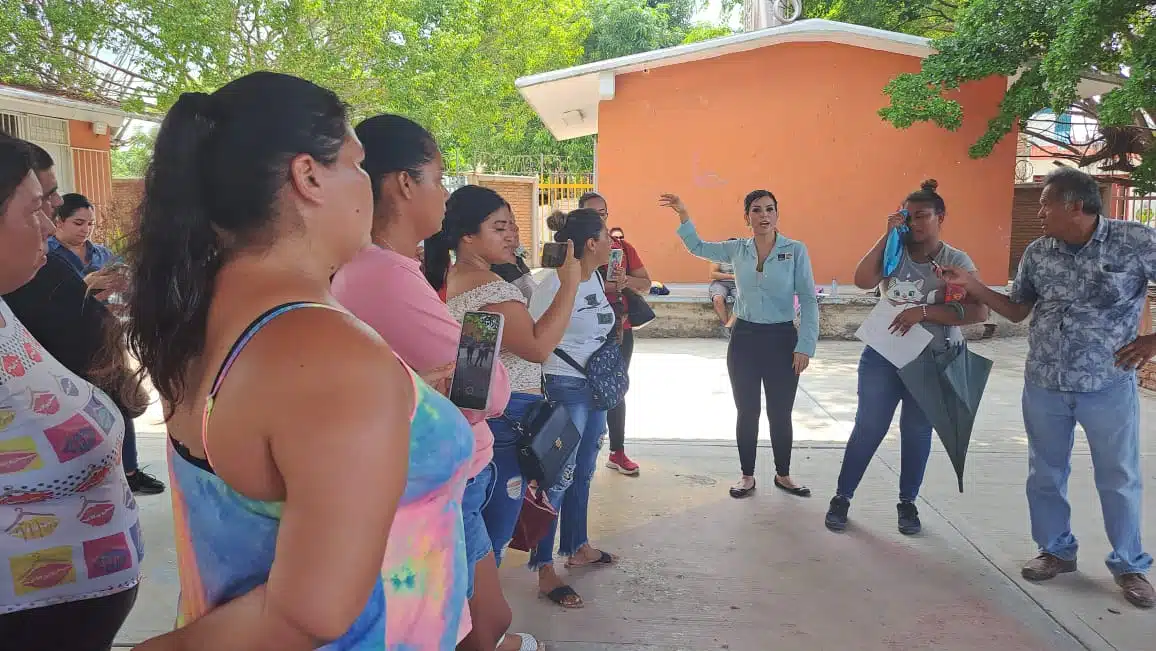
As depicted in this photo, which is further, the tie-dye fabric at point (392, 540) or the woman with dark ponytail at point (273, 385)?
the tie-dye fabric at point (392, 540)

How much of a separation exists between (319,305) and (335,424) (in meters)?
0.17

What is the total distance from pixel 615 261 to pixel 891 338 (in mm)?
1436

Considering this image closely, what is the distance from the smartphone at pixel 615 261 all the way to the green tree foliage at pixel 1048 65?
17.8ft

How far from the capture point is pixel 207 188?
1.09m

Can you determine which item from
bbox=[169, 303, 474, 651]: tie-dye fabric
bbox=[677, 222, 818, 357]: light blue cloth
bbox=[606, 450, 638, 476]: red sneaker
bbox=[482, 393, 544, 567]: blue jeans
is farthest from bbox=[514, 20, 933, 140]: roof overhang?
bbox=[169, 303, 474, 651]: tie-dye fabric

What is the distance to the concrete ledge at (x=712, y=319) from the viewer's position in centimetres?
1073

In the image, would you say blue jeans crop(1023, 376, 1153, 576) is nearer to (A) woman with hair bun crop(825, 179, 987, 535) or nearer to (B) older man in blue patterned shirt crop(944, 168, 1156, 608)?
(B) older man in blue patterned shirt crop(944, 168, 1156, 608)

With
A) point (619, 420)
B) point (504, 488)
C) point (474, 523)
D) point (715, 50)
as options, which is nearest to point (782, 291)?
point (619, 420)

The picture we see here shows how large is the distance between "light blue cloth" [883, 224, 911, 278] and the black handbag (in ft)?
7.38

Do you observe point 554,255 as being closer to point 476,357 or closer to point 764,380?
point 476,357

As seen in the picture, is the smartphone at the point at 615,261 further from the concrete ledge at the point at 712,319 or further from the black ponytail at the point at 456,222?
the concrete ledge at the point at 712,319

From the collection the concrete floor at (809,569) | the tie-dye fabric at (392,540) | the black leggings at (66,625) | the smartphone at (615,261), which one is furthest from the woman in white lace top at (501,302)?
the smartphone at (615,261)

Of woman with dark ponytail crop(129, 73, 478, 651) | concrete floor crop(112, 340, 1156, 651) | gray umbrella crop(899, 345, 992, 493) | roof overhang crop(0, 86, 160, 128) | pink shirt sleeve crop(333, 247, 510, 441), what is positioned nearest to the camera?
woman with dark ponytail crop(129, 73, 478, 651)

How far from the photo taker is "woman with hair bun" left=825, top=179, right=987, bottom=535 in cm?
416
